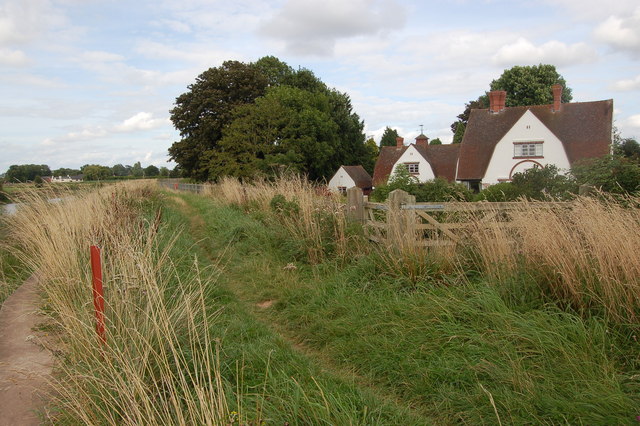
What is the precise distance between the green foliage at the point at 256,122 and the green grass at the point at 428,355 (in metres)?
25.6

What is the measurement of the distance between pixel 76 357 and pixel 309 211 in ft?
18.3

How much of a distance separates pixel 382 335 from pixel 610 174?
11.0 meters

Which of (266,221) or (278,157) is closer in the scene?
(266,221)

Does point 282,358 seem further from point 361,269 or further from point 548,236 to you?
point 548,236

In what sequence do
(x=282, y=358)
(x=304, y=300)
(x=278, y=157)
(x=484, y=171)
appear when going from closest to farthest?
(x=282, y=358)
(x=304, y=300)
(x=278, y=157)
(x=484, y=171)

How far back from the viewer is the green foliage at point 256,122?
3409 centimetres

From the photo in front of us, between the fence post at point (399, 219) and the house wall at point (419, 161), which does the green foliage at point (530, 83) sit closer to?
the house wall at point (419, 161)

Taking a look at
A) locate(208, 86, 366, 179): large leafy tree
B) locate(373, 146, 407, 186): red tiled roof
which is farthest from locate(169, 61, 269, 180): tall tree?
locate(373, 146, 407, 186): red tiled roof

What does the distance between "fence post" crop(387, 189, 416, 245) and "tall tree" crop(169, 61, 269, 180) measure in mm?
37142

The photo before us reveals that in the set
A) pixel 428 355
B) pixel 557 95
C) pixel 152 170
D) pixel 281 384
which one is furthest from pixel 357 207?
pixel 152 170

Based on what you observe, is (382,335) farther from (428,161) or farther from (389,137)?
(389,137)

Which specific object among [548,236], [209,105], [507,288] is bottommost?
[507,288]

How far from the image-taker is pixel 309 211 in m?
8.62

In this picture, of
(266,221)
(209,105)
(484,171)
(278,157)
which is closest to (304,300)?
(266,221)
